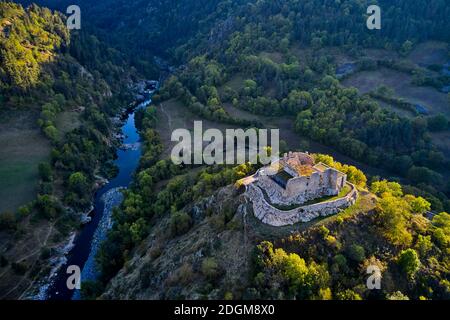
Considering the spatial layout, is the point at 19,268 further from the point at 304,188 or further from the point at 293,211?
the point at 304,188

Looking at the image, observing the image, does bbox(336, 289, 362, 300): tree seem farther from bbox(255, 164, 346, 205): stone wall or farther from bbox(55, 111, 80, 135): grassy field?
bbox(55, 111, 80, 135): grassy field

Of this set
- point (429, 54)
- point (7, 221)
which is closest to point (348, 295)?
point (7, 221)

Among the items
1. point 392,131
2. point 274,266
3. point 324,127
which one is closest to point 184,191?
point 274,266

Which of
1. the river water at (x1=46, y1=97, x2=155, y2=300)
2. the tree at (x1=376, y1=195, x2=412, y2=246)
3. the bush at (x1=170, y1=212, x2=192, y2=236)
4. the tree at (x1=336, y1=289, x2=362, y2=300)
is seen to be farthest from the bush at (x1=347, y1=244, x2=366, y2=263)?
the river water at (x1=46, y1=97, x2=155, y2=300)

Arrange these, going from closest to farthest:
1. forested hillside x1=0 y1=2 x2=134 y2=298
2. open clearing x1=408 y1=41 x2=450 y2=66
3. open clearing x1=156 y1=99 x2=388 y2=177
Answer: forested hillside x1=0 y1=2 x2=134 y2=298 < open clearing x1=156 y1=99 x2=388 y2=177 < open clearing x1=408 y1=41 x2=450 y2=66

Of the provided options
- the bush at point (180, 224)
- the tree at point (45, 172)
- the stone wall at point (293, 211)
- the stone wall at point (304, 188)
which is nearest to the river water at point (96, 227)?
the tree at point (45, 172)

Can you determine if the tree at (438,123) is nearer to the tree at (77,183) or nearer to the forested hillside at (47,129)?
the forested hillside at (47,129)
